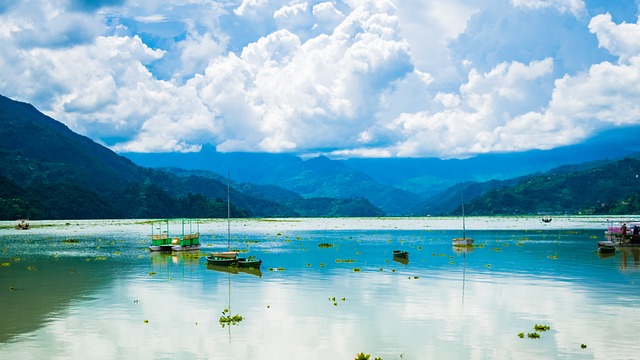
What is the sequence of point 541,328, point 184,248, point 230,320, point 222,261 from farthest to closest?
point 184,248
point 222,261
point 230,320
point 541,328

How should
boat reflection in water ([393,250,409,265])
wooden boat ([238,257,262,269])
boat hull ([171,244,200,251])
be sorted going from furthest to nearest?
boat hull ([171,244,200,251]) < boat reflection in water ([393,250,409,265]) < wooden boat ([238,257,262,269])

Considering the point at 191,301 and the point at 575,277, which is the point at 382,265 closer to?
the point at 575,277

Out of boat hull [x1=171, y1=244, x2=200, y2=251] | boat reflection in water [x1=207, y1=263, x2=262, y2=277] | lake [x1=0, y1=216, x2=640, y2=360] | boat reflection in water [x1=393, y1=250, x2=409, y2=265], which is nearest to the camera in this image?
lake [x1=0, y1=216, x2=640, y2=360]

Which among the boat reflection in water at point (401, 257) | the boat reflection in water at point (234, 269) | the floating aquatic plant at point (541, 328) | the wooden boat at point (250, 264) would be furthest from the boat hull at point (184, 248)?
the floating aquatic plant at point (541, 328)

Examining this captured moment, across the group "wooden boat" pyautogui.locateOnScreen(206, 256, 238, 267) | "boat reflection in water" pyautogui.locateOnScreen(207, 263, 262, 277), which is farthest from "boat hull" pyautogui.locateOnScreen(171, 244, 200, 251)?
"boat reflection in water" pyautogui.locateOnScreen(207, 263, 262, 277)

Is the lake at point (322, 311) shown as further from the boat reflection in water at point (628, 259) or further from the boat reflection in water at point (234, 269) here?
the boat reflection in water at point (234, 269)

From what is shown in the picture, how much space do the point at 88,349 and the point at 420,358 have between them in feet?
58.4

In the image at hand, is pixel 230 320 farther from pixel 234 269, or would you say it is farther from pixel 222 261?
pixel 222 261

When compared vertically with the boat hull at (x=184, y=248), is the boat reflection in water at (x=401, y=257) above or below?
below

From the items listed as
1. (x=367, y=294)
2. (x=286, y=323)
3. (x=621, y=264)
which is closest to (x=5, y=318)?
(x=286, y=323)

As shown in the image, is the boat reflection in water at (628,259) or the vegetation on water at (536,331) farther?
the boat reflection in water at (628,259)

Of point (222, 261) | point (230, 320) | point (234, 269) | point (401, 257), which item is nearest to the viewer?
point (230, 320)

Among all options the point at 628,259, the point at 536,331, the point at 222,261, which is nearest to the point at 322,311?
the point at 536,331

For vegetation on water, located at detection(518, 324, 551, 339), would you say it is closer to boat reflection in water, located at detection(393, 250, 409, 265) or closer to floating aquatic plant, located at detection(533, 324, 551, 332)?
floating aquatic plant, located at detection(533, 324, 551, 332)
